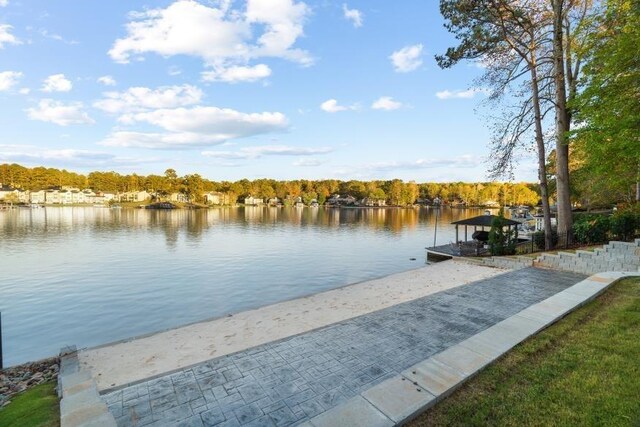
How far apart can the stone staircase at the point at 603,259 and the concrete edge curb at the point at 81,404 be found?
52.6ft

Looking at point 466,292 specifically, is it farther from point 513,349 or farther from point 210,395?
point 210,395

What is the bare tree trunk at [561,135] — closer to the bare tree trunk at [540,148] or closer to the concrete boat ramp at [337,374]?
the bare tree trunk at [540,148]

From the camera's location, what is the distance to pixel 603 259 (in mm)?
13289

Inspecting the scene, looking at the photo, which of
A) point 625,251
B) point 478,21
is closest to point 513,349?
point 625,251

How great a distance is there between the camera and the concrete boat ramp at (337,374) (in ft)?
14.2

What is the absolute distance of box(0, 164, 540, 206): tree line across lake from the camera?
124000 millimetres

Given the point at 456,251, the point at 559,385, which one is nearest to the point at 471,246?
the point at 456,251

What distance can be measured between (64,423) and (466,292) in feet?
34.7

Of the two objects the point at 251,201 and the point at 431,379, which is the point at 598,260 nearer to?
the point at 431,379

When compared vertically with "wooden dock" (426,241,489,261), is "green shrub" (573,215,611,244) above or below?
above

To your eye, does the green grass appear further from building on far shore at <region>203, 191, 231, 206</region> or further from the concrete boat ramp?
building on far shore at <region>203, 191, 231, 206</region>

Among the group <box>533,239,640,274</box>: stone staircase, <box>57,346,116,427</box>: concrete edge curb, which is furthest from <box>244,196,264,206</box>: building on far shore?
<box>57,346,116,427</box>: concrete edge curb

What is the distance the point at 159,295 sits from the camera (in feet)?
52.6

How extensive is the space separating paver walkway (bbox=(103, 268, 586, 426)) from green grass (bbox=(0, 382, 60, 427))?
26.6 inches
